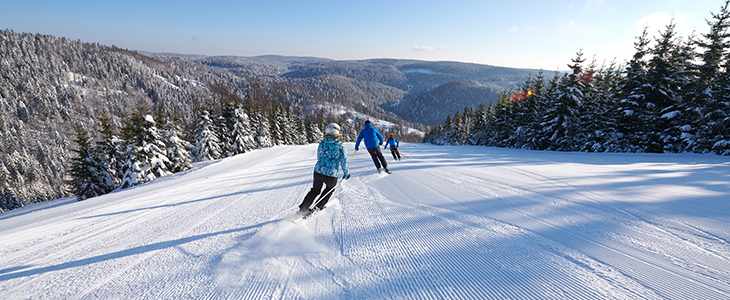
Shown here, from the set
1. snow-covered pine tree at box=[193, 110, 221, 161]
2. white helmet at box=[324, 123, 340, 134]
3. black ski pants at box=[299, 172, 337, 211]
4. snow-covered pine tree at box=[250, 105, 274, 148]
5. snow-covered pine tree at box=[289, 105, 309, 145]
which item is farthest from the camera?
snow-covered pine tree at box=[289, 105, 309, 145]

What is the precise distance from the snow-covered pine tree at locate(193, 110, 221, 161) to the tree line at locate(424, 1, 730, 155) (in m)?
31.3

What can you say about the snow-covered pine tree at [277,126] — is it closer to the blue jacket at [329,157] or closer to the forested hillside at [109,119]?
the forested hillside at [109,119]

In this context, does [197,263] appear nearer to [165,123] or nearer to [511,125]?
[165,123]

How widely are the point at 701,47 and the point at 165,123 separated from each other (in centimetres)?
3952

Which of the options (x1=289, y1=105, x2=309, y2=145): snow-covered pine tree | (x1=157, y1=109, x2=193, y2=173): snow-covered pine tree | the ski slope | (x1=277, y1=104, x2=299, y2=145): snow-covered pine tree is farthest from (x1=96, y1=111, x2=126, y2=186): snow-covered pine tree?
(x1=289, y1=105, x2=309, y2=145): snow-covered pine tree

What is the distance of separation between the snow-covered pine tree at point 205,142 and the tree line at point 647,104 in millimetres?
31301

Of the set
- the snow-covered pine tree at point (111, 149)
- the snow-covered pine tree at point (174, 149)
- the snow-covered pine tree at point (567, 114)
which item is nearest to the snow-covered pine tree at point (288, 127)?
the snow-covered pine tree at point (174, 149)

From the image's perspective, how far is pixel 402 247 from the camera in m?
3.19

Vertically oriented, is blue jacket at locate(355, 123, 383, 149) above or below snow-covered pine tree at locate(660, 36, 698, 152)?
below

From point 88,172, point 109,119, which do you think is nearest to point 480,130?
point 109,119

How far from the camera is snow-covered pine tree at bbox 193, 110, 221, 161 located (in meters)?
25.8

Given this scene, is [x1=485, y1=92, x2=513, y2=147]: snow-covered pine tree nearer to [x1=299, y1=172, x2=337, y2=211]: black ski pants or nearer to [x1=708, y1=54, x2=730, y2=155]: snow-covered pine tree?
[x1=708, y1=54, x2=730, y2=155]: snow-covered pine tree

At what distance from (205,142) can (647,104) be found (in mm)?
35307

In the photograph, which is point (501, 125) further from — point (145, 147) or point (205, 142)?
point (145, 147)
